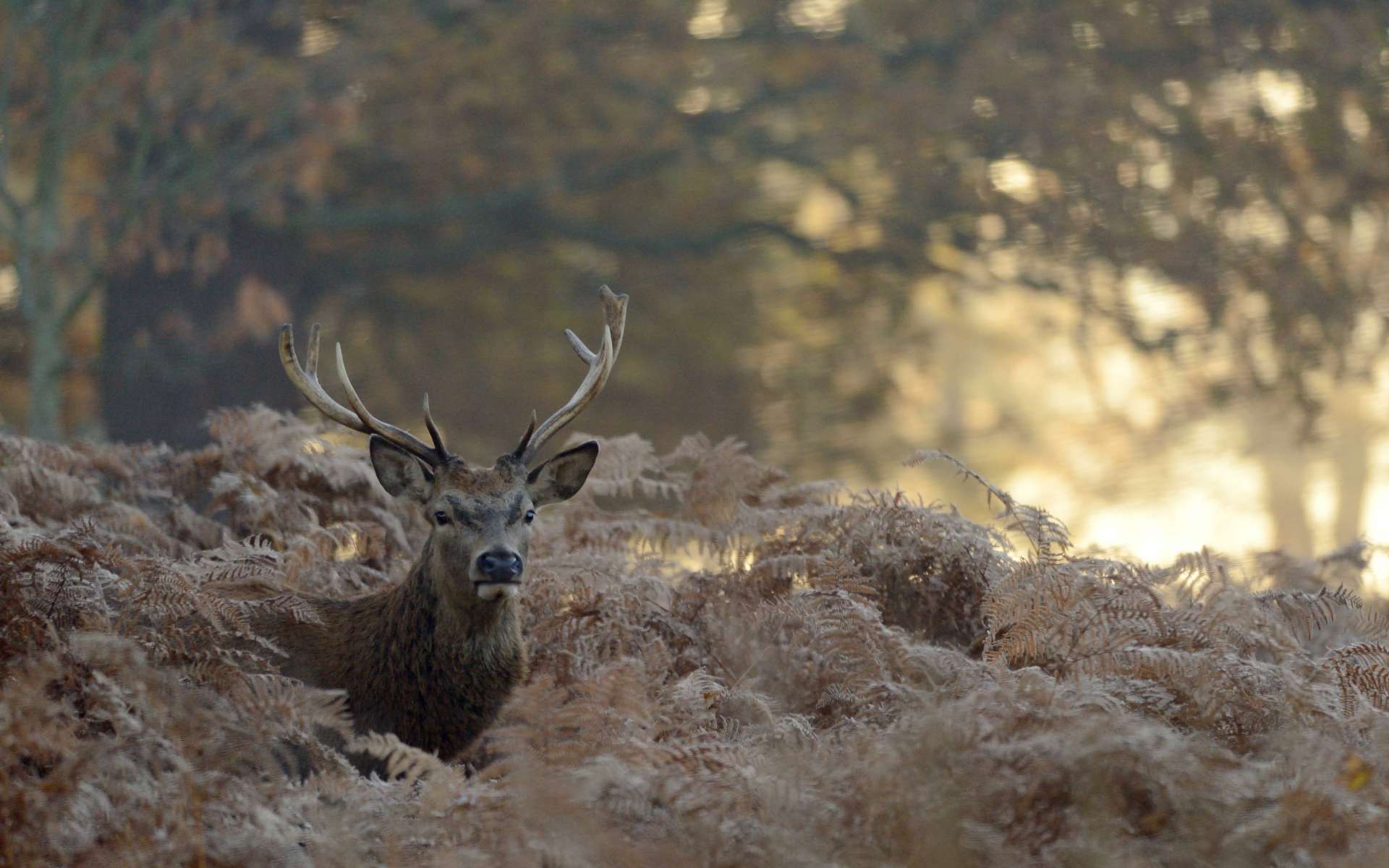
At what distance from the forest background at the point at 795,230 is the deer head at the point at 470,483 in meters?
6.46

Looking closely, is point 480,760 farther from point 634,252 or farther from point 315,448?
point 634,252

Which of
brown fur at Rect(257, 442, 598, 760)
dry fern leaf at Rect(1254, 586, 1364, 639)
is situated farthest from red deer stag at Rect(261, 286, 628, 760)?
dry fern leaf at Rect(1254, 586, 1364, 639)

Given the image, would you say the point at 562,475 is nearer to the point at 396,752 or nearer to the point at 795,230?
the point at 396,752

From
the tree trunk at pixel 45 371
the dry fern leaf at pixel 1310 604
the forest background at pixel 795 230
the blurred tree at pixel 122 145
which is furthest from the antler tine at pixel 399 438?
the forest background at pixel 795 230

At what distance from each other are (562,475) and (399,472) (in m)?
0.46

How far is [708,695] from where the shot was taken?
3.30 m

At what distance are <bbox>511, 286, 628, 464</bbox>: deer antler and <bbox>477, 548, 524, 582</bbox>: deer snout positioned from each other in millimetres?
384

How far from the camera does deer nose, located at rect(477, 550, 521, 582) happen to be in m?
3.66

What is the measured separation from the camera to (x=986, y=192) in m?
12.3

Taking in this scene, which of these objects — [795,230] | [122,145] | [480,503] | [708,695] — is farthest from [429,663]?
[795,230]

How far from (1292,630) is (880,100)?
9249mm

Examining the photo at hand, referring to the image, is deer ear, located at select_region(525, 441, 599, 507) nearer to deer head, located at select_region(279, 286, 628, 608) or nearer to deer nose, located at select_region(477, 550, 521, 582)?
deer head, located at select_region(279, 286, 628, 608)

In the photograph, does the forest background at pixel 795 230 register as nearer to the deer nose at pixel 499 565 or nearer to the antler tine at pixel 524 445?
the antler tine at pixel 524 445

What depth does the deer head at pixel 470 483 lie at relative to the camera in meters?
3.77
